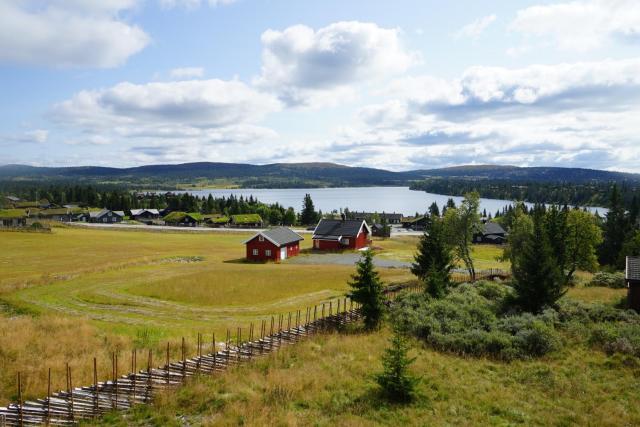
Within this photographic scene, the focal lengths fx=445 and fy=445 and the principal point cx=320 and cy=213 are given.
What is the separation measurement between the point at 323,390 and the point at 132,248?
68.0 metres

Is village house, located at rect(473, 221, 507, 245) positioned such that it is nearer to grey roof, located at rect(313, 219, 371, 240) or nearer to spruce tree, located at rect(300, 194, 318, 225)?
grey roof, located at rect(313, 219, 371, 240)

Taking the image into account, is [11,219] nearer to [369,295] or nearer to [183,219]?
[183,219]

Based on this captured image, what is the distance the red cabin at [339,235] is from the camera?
7800 centimetres

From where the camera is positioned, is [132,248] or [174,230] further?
[174,230]

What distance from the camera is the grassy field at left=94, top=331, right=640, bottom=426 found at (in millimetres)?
14344

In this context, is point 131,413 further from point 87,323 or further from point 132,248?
point 132,248

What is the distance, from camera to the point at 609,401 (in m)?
16.0

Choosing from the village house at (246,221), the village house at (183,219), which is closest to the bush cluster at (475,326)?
the village house at (246,221)

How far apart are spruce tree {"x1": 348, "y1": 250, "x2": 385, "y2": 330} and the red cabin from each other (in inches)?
2000

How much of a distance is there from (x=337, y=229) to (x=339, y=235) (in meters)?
1.83

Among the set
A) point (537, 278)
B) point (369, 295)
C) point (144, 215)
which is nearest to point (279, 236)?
point (369, 295)

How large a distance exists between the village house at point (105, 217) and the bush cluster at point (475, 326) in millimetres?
139279

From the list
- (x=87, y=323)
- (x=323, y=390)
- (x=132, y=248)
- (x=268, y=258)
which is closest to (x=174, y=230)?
(x=132, y=248)

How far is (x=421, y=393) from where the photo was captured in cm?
1608
